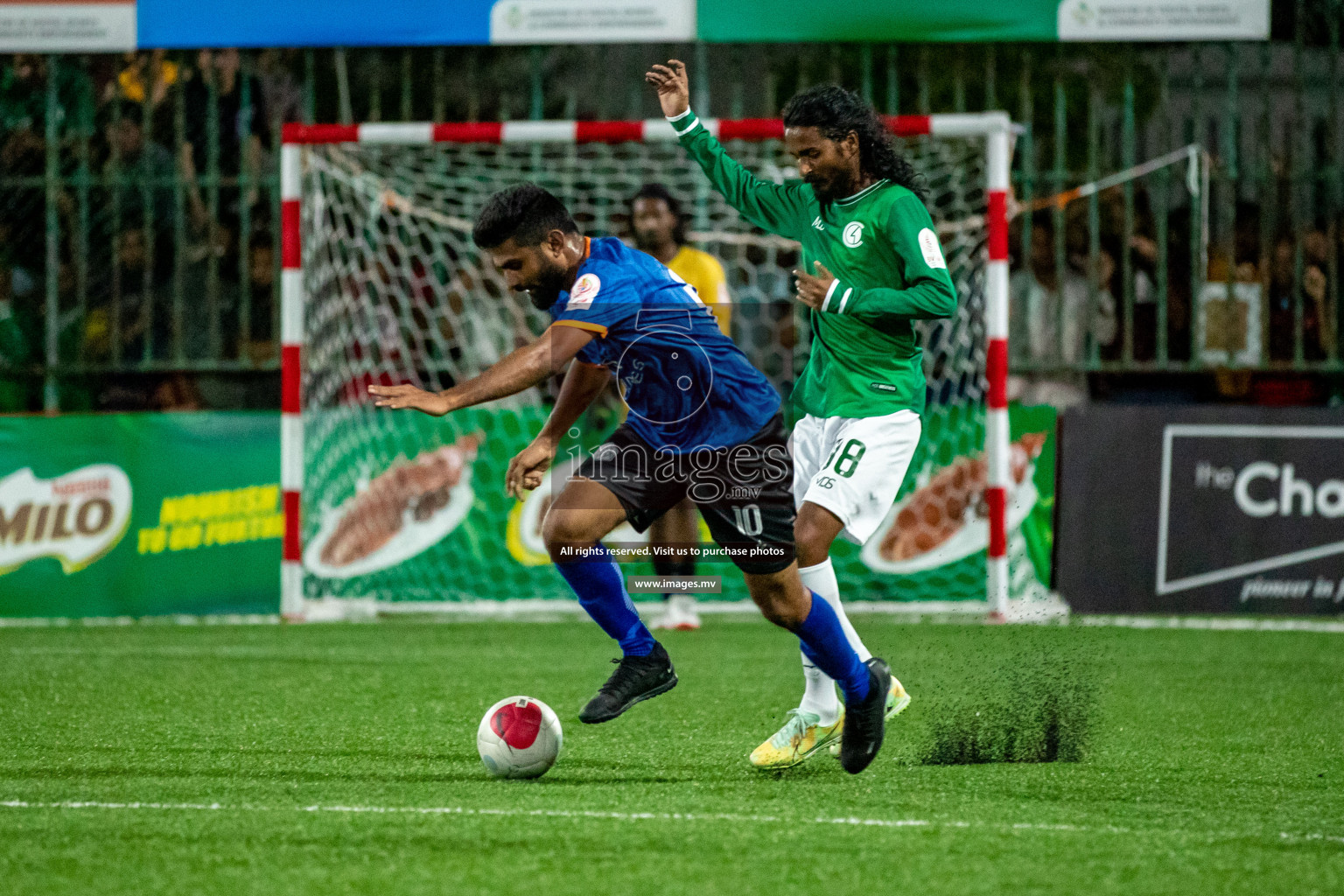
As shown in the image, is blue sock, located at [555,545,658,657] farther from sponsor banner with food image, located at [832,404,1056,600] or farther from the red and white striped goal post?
sponsor banner with food image, located at [832,404,1056,600]

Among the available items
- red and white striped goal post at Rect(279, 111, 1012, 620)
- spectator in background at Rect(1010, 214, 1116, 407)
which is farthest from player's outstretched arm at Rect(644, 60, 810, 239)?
spectator in background at Rect(1010, 214, 1116, 407)

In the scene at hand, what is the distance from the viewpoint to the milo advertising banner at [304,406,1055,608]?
31.4ft

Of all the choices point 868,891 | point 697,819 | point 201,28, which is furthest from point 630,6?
point 868,891

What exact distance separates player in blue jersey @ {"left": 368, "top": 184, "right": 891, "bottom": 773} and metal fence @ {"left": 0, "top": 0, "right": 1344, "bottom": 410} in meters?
5.40

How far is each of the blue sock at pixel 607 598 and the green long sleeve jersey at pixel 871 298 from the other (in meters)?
0.91

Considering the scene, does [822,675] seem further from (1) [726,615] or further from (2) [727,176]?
(1) [726,615]

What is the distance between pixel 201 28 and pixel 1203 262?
598 centimetres

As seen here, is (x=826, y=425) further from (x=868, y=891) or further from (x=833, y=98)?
(x=868, y=891)

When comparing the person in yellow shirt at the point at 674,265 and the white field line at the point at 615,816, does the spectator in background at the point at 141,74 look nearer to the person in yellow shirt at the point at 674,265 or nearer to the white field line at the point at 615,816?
the person in yellow shirt at the point at 674,265

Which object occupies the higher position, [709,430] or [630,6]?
[630,6]

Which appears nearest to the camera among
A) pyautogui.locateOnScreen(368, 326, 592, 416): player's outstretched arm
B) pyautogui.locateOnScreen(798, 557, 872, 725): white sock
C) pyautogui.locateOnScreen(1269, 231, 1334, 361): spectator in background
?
pyautogui.locateOnScreen(368, 326, 592, 416): player's outstretched arm

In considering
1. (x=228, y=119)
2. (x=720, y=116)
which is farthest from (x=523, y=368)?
(x=228, y=119)

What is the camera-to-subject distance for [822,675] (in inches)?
204

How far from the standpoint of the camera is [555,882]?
3.38 metres
